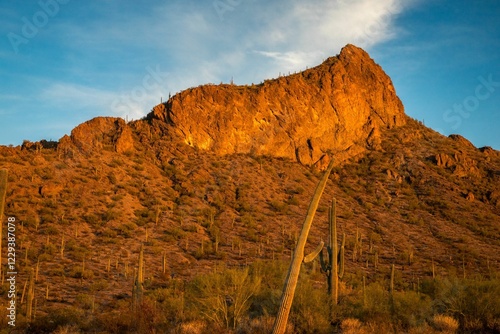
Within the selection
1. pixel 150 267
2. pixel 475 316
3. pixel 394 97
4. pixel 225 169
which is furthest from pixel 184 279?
pixel 394 97

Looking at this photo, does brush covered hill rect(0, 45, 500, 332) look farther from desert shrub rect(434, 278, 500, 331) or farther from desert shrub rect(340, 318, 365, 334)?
desert shrub rect(434, 278, 500, 331)

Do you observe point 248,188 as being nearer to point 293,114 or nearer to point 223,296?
point 293,114

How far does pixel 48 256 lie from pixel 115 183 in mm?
15389

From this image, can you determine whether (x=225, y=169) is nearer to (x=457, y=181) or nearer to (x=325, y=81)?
(x=325, y=81)

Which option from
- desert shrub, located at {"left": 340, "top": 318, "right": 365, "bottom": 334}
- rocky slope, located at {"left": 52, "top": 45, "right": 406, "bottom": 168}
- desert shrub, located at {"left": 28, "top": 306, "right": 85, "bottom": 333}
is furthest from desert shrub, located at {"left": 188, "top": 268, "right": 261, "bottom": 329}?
rocky slope, located at {"left": 52, "top": 45, "right": 406, "bottom": 168}

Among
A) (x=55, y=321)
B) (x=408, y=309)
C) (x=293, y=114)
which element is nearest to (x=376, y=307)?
(x=408, y=309)

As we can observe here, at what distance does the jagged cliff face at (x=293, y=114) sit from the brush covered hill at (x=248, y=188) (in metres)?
0.19

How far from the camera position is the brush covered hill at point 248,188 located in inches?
1364

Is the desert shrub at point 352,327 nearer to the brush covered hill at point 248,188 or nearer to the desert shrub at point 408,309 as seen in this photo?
the desert shrub at point 408,309

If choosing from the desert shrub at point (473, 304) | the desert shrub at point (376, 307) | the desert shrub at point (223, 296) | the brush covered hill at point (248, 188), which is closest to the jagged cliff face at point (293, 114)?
the brush covered hill at point (248, 188)

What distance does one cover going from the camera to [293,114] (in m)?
63.7

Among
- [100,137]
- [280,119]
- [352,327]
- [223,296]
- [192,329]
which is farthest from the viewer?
[280,119]

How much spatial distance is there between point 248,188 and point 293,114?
1683cm

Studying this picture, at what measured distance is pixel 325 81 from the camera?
6856cm
